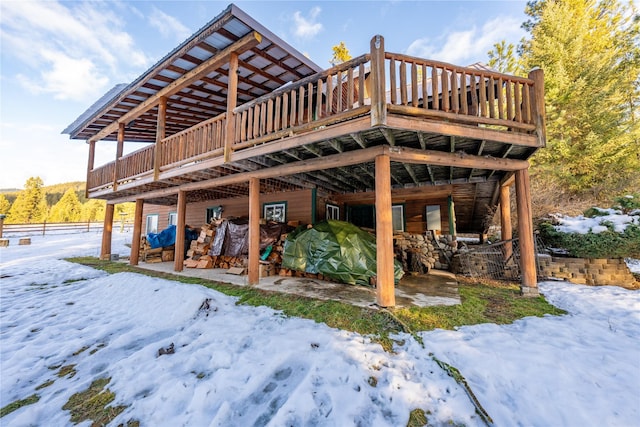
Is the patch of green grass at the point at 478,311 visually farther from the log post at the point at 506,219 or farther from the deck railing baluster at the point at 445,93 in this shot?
the deck railing baluster at the point at 445,93

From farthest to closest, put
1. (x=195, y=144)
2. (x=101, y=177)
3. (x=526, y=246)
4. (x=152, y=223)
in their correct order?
(x=152, y=223) < (x=101, y=177) < (x=195, y=144) < (x=526, y=246)

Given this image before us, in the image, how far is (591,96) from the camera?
465 inches

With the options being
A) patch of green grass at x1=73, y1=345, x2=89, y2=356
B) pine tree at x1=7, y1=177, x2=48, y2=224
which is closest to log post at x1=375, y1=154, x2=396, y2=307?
patch of green grass at x1=73, y1=345, x2=89, y2=356

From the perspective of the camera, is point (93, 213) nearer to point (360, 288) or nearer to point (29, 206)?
point (29, 206)

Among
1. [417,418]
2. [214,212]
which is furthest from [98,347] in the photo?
[214,212]

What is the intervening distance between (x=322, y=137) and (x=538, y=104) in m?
4.12

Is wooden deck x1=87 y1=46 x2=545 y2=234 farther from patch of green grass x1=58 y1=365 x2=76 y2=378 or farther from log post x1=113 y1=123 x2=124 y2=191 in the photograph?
patch of green grass x1=58 y1=365 x2=76 y2=378

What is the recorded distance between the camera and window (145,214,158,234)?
577 inches

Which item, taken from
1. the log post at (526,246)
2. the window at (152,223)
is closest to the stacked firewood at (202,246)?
the window at (152,223)

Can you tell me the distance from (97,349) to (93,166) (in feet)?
37.6

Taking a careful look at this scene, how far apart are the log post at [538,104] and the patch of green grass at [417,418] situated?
16.4 ft

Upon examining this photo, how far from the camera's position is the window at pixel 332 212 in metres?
9.69

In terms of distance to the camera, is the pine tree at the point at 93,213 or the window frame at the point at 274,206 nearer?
the window frame at the point at 274,206

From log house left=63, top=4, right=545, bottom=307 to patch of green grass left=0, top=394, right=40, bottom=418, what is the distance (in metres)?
3.87
